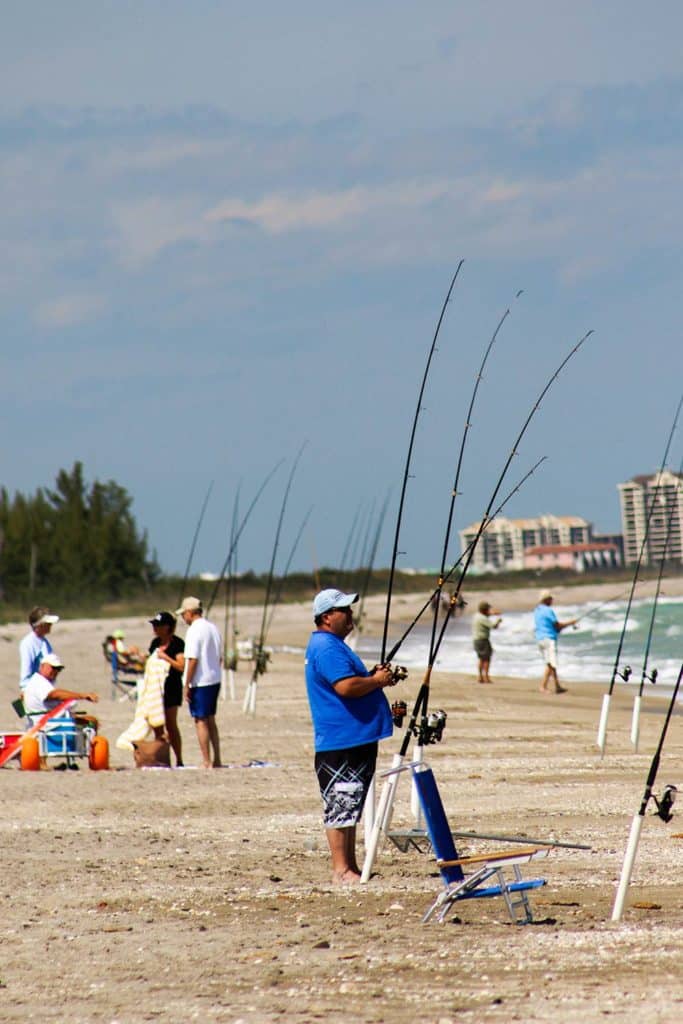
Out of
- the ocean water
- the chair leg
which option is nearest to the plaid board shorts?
the chair leg

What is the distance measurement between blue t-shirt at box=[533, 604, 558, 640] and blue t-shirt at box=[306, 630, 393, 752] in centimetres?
1482

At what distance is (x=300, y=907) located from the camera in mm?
7258

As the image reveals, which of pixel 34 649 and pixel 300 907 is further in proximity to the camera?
pixel 34 649

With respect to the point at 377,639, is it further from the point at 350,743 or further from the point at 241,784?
the point at 350,743

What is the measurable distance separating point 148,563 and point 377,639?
41.7 meters

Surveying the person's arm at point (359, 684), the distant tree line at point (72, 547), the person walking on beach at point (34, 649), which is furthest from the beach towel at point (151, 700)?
the distant tree line at point (72, 547)

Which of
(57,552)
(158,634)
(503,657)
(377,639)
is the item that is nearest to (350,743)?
(158,634)

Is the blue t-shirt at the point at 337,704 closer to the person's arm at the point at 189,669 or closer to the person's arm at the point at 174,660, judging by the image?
the person's arm at the point at 189,669

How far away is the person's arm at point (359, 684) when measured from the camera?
7.50m

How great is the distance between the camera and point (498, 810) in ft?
34.1

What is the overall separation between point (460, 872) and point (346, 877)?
1.08 meters

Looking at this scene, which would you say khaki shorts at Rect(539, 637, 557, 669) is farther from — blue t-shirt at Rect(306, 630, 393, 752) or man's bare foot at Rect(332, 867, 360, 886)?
blue t-shirt at Rect(306, 630, 393, 752)

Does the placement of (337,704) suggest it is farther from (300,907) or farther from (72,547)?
(72,547)

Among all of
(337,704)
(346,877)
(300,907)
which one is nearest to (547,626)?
(346,877)
